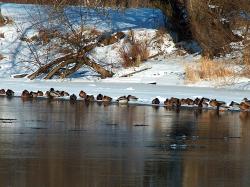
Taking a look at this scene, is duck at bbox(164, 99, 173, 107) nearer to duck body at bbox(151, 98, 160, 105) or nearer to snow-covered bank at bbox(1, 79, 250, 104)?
duck body at bbox(151, 98, 160, 105)

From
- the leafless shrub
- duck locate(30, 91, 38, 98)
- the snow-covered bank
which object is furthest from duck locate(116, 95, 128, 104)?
the leafless shrub

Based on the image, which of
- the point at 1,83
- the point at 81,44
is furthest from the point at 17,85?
the point at 81,44

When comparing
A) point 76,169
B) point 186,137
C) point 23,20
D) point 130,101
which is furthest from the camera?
point 23,20

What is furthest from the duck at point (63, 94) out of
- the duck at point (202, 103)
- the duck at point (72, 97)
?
the duck at point (202, 103)

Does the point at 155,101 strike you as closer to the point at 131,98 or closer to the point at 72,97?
the point at 131,98

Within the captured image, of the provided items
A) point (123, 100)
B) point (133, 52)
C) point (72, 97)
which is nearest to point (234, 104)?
point (123, 100)

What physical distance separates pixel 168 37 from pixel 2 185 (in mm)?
29060

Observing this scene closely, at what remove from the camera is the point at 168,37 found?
129ft

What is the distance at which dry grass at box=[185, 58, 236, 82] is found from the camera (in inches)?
1230

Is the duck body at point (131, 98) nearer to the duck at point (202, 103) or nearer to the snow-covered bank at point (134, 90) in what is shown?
the snow-covered bank at point (134, 90)

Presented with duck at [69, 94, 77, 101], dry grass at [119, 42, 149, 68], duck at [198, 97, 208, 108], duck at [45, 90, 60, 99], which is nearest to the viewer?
duck at [198, 97, 208, 108]

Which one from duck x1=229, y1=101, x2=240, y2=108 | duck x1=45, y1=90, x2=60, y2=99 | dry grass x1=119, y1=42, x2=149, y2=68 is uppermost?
dry grass x1=119, y1=42, x2=149, y2=68

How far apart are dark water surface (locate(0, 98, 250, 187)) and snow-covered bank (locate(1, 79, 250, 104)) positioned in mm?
4549

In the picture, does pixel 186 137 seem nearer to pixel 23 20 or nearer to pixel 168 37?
pixel 168 37
